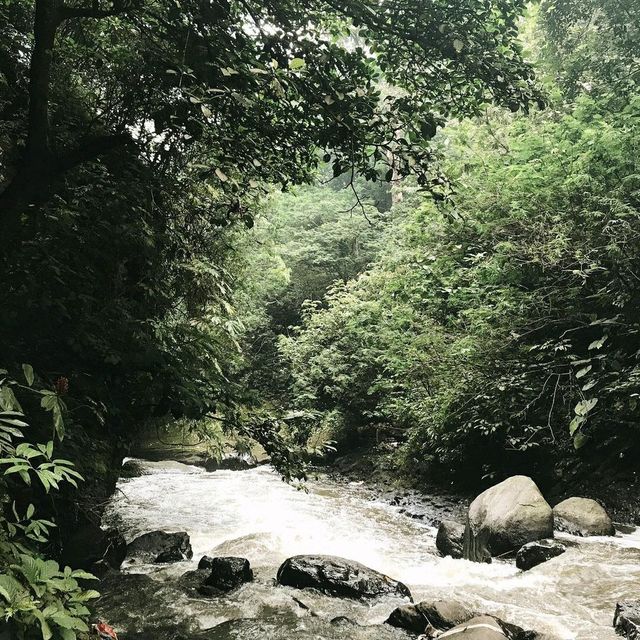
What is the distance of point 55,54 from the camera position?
5832 millimetres

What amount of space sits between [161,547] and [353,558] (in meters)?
2.48

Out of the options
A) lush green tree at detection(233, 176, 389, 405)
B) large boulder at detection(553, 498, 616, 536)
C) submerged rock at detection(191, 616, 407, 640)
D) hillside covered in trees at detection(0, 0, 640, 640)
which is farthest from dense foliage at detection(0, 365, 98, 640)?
lush green tree at detection(233, 176, 389, 405)

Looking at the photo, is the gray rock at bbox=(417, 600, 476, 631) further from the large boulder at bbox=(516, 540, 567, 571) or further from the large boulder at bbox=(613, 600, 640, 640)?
the large boulder at bbox=(516, 540, 567, 571)

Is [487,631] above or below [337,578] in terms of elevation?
Result: above

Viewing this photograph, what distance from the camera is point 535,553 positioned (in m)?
5.94

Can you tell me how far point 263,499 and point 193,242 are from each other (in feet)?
19.3

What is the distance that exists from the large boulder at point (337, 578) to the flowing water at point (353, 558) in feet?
0.43

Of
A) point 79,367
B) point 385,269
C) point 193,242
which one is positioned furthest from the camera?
point 385,269

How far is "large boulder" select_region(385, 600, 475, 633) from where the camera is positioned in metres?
4.41

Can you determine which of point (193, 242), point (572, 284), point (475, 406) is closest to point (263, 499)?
point (475, 406)

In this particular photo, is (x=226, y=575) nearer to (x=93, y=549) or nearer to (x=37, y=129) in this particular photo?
(x=93, y=549)

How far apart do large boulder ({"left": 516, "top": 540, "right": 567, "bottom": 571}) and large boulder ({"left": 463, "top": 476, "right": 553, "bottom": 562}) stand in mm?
302

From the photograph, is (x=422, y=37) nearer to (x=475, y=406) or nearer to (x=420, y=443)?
(x=475, y=406)

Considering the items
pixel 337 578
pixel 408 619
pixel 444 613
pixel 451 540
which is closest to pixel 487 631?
pixel 444 613
